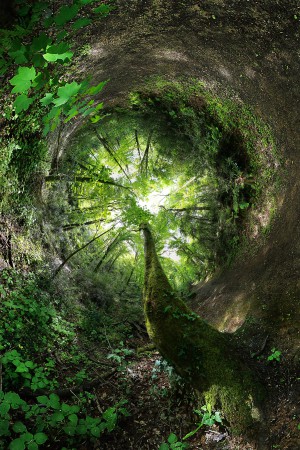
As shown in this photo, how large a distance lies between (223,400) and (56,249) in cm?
615

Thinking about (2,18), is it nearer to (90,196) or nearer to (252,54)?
(252,54)

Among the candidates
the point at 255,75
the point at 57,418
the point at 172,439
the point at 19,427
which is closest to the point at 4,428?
the point at 19,427

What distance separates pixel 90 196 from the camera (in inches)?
403

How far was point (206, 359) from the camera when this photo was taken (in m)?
3.98

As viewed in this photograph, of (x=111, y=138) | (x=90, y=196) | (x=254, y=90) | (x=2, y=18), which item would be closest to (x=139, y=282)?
(x=90, y=196)

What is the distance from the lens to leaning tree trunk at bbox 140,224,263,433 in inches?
143

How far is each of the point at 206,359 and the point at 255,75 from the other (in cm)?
430

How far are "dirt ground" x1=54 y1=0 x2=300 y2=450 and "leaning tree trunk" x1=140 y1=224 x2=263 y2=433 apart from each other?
23 centimetres

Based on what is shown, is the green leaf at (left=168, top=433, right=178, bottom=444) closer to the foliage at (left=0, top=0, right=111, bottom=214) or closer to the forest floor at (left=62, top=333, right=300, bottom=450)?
the forest floor at (left=62, top=333, right=300, bottom=450)

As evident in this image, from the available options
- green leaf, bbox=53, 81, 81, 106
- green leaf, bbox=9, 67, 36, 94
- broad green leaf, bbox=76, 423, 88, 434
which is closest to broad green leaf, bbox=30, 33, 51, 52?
green leaf, bbox=9, 67, 36, 94

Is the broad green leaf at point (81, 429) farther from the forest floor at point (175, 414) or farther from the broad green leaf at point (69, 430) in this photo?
the forest floor at point (175, 414)

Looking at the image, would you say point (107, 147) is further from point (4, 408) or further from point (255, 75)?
point (4, 408)

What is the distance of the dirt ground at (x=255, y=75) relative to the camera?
3.83 meters

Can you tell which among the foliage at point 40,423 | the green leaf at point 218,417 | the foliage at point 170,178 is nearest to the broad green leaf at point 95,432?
the foliage at point 40,423
